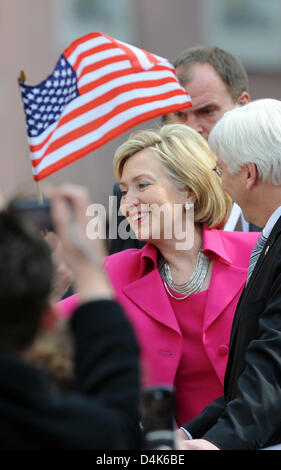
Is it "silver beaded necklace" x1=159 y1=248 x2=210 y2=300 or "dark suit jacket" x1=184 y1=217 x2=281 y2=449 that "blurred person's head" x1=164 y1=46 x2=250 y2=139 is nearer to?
"silver beaded necklace" x1=159 y1=248 x2=210 y2=300

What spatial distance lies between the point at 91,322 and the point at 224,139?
1626 millimetres

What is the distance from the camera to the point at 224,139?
339 centimetres

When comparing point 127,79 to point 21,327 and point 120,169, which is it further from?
point 21,327

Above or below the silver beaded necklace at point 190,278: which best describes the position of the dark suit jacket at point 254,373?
above

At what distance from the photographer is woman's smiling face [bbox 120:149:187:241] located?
3908 millimetres

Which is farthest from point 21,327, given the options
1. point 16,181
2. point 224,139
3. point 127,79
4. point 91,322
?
point 16,181

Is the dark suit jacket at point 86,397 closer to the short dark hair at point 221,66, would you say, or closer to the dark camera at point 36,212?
the dark camera at point 36,212

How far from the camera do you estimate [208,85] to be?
17.0ft

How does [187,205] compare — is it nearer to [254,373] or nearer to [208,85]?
[254,373]

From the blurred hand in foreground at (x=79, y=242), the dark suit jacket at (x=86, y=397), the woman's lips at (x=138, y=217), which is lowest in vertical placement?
the woman's lips at (x=138, y=217)

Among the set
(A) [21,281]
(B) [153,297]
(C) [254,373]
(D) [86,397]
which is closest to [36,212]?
(A) [21,281]

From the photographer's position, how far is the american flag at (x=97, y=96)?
411 centimetres

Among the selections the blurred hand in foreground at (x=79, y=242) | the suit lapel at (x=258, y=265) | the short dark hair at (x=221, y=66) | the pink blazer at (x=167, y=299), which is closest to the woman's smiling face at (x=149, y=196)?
the pink blazer at (x=167, y=299)

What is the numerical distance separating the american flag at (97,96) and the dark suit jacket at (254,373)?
1242mm
